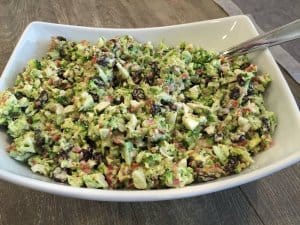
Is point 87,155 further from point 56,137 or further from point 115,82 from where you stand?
point 115,82

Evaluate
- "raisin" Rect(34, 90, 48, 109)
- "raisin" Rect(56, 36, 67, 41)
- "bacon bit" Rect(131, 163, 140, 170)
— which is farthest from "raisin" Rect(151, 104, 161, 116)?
"raisin" Rect(56, 36, 67, 41)

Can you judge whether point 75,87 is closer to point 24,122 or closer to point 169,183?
point 24,122

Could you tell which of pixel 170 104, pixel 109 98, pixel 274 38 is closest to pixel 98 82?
pixel 109 98

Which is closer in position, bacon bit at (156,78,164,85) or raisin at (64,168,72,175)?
raisin at (64,168,72,175)

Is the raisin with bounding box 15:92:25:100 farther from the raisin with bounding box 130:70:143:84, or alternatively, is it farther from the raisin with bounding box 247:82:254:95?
the raisin with bounding box 247:82:254:95

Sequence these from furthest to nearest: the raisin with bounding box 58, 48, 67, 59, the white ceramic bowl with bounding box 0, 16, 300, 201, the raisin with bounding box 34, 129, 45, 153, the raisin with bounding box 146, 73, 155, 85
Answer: the raisin with bounding box 58, 48, 67, 59 → the raisin with bounding box 146, 73, 155, 85 → the raisin with bounding box 34, 129, 45, 153 → the white ceramic bowl with bounding box 0, 16, 300, 201

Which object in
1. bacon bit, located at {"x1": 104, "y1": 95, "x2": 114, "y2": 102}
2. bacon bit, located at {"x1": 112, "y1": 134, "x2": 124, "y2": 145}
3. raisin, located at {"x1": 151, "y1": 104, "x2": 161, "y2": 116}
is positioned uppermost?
raisin, located at {"x1": 151, "y1": 104, "x2": 161, "y2": 116}

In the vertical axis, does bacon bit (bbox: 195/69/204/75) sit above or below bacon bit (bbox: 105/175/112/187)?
above

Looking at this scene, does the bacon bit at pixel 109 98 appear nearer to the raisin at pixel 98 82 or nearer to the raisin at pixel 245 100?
the raisin at pixel 98 82
